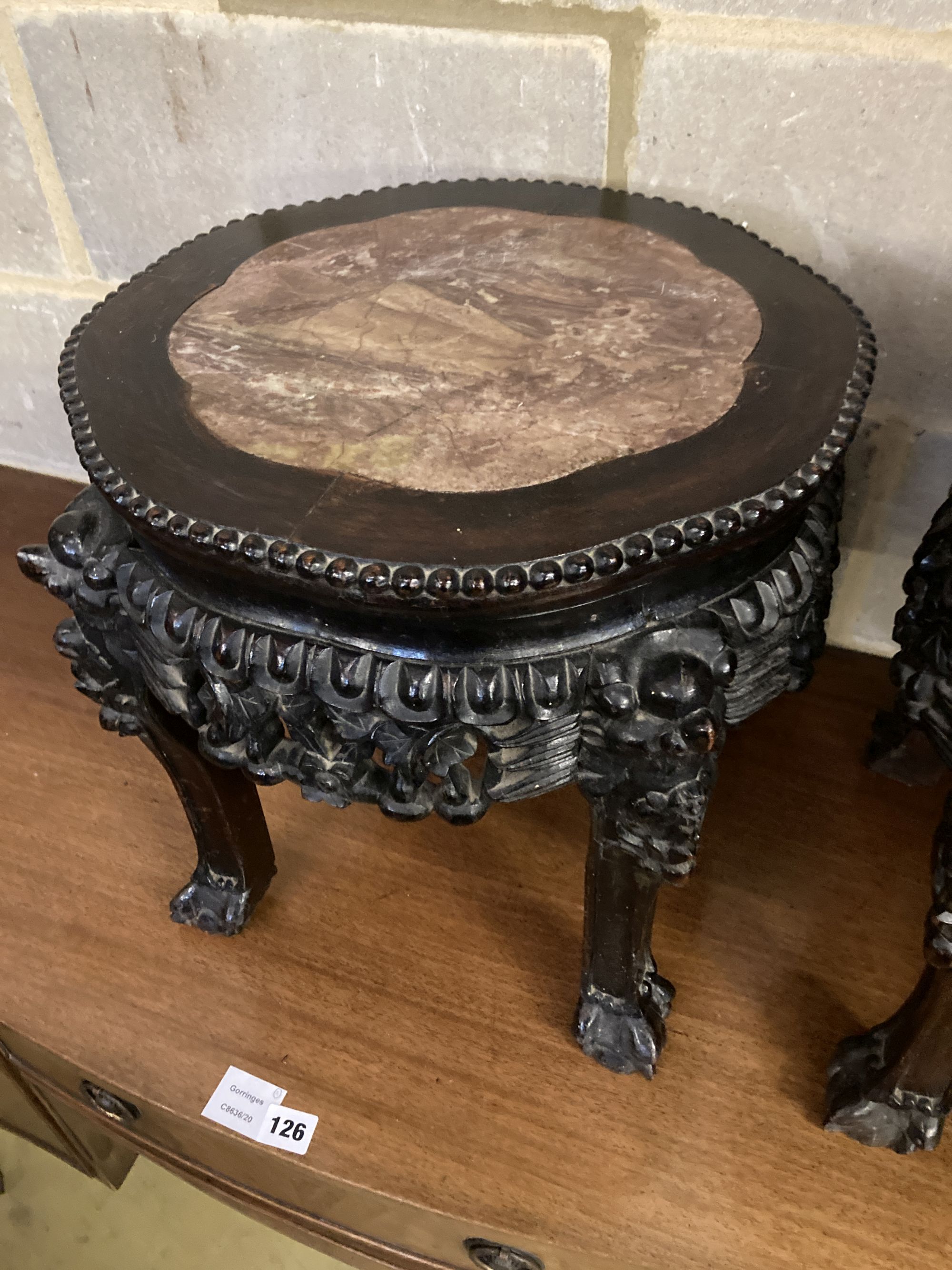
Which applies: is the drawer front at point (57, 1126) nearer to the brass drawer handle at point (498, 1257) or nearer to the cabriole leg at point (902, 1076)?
the brass drawer handle at point (498, 1257)

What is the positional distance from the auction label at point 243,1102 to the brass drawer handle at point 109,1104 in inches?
3.5

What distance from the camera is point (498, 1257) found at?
0.75 m

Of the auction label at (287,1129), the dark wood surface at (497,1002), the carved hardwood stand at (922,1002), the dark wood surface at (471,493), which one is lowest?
the auction label at (287,1129)

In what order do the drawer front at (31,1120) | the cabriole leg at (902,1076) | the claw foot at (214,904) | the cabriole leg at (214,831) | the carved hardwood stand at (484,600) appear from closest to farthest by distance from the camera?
the carved hardwood stand at (484,600)
the cabriole leg at (902,1076)
the cabriole leg at (214,831)
the claw foot at (214,904)
the drawer front at (31,1120)

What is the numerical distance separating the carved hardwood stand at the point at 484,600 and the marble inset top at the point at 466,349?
0.07ft

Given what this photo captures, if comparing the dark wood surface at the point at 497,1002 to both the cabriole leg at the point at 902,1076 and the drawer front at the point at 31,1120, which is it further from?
the drawer front at the point at 31,1120

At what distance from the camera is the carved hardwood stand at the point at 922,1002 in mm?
579

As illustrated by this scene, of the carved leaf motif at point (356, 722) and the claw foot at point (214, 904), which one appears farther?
the claw foot at point (214, 904)

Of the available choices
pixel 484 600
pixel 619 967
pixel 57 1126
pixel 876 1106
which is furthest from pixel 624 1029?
pixel 57 1126

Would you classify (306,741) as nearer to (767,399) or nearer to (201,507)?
(201,507)

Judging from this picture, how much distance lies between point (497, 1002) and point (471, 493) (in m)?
0.49

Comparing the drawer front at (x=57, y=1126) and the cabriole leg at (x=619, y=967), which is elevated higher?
the cabriole leg at (x=619, y=967)

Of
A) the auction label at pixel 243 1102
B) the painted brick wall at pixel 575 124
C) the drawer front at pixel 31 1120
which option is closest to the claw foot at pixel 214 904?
the auction label at pixel 243 1102

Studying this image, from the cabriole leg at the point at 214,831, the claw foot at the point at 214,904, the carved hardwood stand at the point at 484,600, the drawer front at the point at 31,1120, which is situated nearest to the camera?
the carved hardwood stand at the point at 484,600
